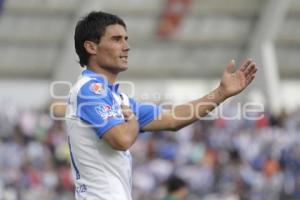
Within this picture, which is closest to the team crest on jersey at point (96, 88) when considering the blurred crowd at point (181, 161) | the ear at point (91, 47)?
the ear at point (91, 47)

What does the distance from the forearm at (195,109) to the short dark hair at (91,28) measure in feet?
2.05

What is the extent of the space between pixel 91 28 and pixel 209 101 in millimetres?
790

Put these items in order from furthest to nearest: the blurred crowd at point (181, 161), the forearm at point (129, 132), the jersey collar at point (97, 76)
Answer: the blurred crowd at point (181, 161)
the jersey collar at point (97, 76)
the forearm at point (129, 132)

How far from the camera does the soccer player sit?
18.4 feet

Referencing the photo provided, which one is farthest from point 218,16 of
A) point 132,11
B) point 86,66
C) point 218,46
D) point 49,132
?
point 86,66

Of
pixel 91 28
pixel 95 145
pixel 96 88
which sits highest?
pixel 91 28

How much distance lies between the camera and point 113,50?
18.9ft

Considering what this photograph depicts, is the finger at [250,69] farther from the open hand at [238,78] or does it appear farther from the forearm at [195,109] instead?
the forearm at [195,109]

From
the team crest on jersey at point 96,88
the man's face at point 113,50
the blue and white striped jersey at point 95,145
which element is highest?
the man's face at point 113,50

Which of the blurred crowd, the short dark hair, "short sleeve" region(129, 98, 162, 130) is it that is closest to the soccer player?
→ the short dark hair

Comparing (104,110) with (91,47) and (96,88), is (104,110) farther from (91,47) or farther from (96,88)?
(91,47)

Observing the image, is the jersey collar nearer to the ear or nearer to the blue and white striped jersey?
the blue and white striped jersey

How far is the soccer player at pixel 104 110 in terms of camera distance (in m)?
5.61

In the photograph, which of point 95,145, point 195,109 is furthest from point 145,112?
point 95,145
